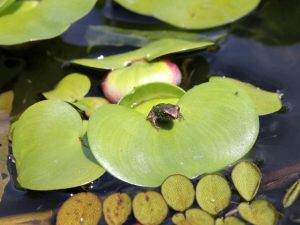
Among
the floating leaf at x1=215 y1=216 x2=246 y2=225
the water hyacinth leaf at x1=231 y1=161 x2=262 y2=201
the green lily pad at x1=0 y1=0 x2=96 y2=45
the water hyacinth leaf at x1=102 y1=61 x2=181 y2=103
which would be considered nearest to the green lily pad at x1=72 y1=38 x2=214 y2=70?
the water hyacinth leaf at x1=102 y1=61 x2=181 y2=103

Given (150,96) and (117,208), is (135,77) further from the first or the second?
(117,208)

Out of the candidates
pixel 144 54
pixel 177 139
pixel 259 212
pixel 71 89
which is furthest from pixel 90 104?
pixel 259 212

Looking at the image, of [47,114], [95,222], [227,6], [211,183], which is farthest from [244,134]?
[227,6]

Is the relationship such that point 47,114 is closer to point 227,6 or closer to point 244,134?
point 244,134

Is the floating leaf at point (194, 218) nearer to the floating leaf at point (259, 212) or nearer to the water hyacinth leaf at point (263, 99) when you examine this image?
the floating leaf at point (259, 212)

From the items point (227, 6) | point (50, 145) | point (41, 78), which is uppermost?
point (227, 6)

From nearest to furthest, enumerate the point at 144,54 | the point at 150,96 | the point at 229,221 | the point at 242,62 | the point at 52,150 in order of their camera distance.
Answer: the point at 229,221 < the point at 52,150 < the point at 150,96 < the point at 144,54 < the point at 242,62
